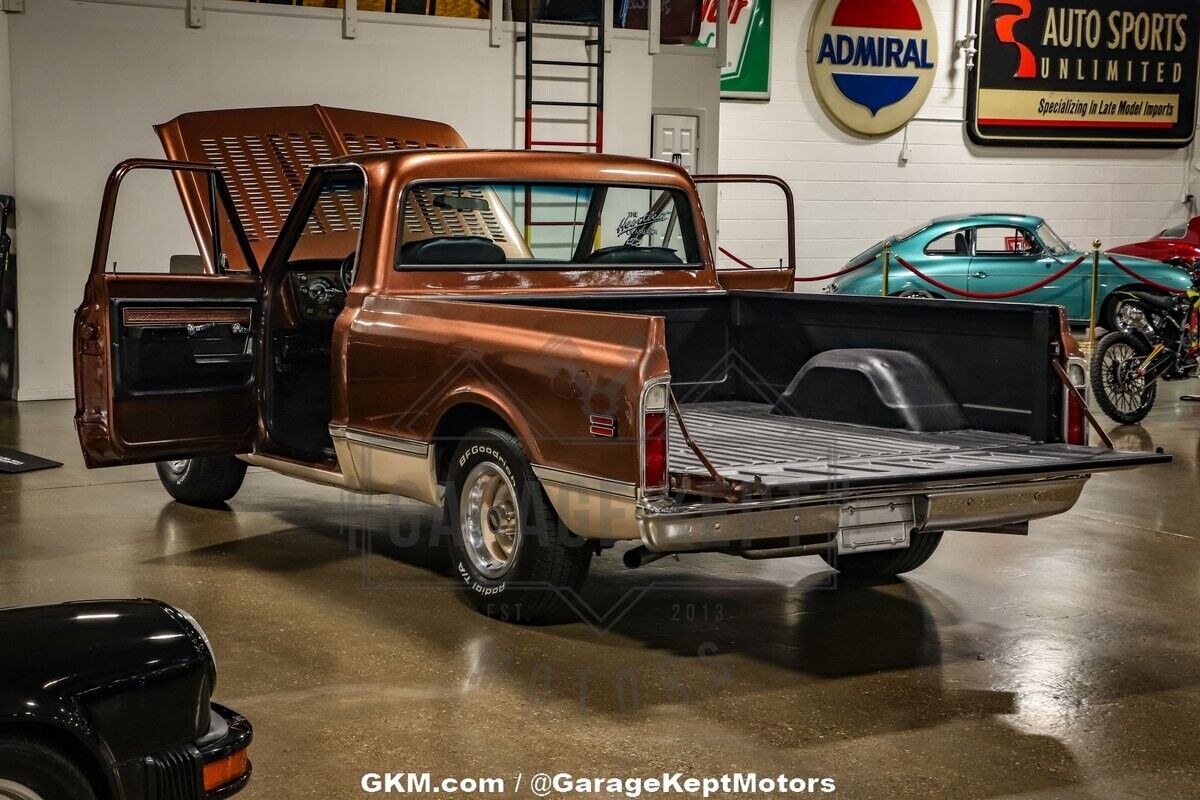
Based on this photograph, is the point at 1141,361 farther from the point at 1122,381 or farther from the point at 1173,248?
the point at 1173,248

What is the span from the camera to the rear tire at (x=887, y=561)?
6.33 meters

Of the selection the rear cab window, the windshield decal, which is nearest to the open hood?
the rear cab window

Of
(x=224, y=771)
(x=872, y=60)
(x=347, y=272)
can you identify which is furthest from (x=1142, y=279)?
(x=224, y=771)

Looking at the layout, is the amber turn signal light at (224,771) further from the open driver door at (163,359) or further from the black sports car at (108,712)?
the open driver door at (163,359)

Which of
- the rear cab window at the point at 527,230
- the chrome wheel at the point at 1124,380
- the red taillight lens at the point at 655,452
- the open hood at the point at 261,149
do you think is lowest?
the chrome wheel at the point at 1124,380

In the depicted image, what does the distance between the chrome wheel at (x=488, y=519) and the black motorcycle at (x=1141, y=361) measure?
697 centimetres

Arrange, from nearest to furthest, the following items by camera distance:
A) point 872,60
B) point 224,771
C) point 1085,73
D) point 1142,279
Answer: point 224,771 < point 1142,279 < point 872,60 < point 1085,73

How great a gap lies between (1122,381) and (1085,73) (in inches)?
504

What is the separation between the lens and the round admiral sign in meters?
20.9

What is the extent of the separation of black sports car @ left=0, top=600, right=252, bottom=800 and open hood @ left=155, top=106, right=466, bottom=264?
6.56 meters

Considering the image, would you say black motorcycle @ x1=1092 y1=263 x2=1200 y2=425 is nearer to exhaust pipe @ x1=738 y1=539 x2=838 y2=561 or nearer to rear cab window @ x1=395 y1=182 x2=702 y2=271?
rear cab window @ x1=395 y1=182 x2=702 y2=271

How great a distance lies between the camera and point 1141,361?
37.4 feet

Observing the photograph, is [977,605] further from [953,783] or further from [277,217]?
[277,217]

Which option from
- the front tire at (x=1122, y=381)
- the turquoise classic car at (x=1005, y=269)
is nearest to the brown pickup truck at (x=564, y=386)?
the front tire at (x=1122, y=381)
